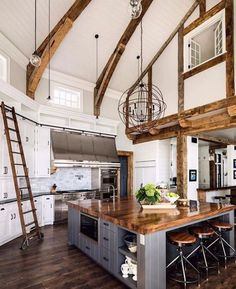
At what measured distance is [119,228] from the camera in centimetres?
302

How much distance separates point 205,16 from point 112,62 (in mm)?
2872

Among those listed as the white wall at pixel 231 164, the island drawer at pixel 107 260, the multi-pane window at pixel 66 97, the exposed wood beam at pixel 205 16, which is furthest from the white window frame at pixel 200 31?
the island drawer at pixel 107 260

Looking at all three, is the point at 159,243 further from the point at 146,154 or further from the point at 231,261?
the point at 146,154

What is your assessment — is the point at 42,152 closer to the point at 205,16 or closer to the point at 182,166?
the point at 182,166

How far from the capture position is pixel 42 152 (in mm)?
6121

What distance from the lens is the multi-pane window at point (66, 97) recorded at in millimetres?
6671

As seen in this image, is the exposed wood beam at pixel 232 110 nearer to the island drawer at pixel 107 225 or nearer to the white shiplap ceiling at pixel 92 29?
the white shiplap ceiling at pixel 92 29

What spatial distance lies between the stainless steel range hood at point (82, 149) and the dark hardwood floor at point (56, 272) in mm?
2637

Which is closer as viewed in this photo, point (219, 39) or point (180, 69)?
point (219, 39)

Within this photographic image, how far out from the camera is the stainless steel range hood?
6290 mm

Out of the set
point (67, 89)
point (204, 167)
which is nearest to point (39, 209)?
point (67, 89)

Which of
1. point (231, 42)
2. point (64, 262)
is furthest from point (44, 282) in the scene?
point (231, 42)

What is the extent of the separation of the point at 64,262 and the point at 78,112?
4.55 meters

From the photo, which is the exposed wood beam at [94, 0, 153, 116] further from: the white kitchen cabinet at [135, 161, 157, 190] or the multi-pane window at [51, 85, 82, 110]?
the white kitchen cabinet at [135, 161, 157, 190]
